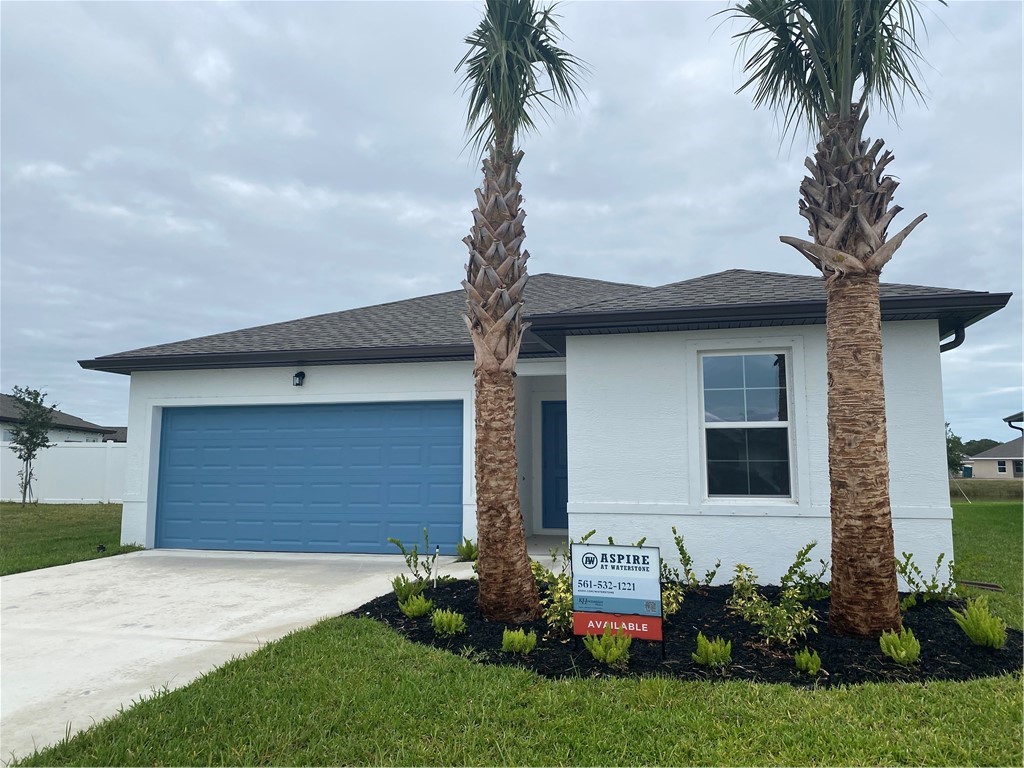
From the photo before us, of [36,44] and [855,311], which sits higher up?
[36,44]

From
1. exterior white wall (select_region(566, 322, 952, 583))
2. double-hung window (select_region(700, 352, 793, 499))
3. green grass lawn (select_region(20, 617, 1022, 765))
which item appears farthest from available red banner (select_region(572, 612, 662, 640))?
double-hung window (select_region(700, 352, 793, 499))

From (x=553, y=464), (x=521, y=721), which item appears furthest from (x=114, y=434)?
(x=521, y=721)

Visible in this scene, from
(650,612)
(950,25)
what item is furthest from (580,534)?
(950,25)

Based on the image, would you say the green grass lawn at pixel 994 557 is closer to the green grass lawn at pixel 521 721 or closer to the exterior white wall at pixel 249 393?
the green grass lawn at pixel 521 721

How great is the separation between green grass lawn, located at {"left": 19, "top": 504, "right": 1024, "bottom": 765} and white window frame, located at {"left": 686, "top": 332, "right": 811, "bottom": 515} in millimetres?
3098

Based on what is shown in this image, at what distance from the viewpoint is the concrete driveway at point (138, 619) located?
411 cm

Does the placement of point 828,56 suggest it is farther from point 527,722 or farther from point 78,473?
point 78,473

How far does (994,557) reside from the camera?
9.76m

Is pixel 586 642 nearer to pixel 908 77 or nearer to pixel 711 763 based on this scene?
pixel 711 763

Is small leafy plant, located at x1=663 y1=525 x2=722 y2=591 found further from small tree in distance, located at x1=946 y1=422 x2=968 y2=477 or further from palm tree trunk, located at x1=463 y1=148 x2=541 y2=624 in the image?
small tree in distance, located at x1=946 y1=422 x2=968 y2=477

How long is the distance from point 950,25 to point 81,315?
34806 millimetres

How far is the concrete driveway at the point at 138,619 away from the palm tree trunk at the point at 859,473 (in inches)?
186

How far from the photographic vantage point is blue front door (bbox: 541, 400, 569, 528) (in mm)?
11672

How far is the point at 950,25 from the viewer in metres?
5.61
